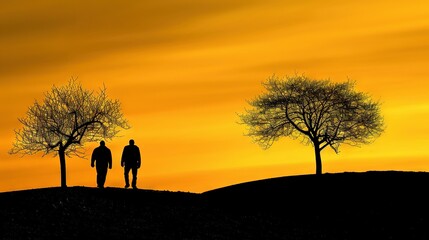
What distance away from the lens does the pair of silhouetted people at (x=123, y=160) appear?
46.7 m

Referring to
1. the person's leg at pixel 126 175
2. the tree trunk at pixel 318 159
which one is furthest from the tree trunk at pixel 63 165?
the tree trunk at pixel 318 159

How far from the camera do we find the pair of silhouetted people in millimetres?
46656

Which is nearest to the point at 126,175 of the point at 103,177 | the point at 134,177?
the point at 134,177

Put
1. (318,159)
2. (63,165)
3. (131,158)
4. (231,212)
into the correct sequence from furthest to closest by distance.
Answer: (318,159) < (63,165) < (131,158) < (231,212)

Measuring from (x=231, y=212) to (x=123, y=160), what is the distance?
7154mm

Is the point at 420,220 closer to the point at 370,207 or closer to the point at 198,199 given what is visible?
the point at 370,207

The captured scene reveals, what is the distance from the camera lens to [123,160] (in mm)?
46844

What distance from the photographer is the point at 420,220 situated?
42.2m

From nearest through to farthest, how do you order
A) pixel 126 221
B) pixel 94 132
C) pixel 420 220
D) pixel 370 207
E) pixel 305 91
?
pixel 126 221 < pixel 420 220 < pixel 370 207 < pixel 94 132 < pixel 305 91

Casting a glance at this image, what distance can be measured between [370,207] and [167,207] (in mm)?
10699

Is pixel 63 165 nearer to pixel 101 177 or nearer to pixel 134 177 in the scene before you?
pixel 101 177

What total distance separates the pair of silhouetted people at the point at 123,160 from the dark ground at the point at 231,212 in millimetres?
1289

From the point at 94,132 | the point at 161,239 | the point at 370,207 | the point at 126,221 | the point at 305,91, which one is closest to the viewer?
the point at 161,239

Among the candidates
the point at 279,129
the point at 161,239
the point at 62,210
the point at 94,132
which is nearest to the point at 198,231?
the point at 161,239
